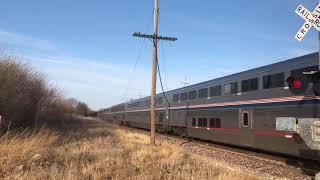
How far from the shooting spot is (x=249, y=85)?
18172 millimetres

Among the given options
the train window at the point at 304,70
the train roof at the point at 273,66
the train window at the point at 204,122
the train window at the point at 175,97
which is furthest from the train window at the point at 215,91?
the train window at the point at 175,97

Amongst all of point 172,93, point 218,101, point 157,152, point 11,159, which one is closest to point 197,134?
point 218,101

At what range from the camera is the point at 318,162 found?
14367 millimetres

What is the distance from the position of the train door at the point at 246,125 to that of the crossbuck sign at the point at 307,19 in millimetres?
9446

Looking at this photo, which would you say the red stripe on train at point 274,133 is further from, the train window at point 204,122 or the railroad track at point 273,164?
the train window at point 204,122

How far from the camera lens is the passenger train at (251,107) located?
45.7ft

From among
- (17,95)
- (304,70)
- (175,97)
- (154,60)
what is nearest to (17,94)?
(17,95)

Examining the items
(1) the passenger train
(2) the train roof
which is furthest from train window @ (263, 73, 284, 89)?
(2) the train roof

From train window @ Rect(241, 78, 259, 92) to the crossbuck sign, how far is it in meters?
9.22

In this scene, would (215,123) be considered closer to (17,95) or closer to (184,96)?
(184,96)

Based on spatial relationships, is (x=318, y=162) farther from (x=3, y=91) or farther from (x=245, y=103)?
(x=3, y=91)

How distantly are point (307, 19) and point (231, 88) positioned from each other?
11.9m

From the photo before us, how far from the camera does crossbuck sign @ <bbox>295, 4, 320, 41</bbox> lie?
26.9 ft

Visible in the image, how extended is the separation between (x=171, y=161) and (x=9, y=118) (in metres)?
13.6
